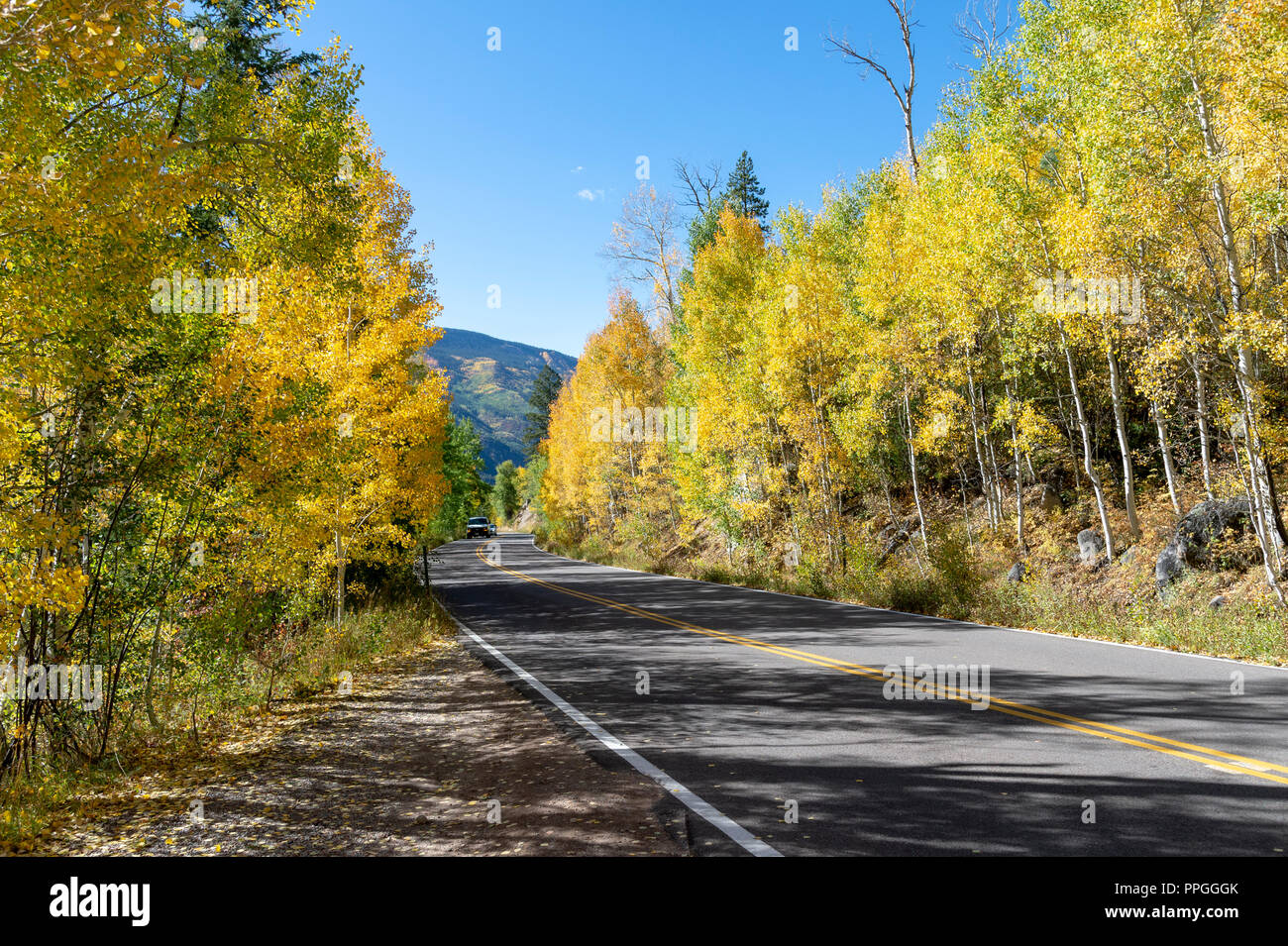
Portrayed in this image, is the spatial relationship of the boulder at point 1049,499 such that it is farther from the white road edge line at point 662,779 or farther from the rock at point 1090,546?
the white road edge line at point 662,779

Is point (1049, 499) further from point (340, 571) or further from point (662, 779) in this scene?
point (340, 571)

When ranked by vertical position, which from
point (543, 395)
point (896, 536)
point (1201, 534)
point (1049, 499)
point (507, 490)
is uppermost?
point (543, 395)

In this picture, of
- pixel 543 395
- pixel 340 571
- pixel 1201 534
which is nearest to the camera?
pixel 1201 534

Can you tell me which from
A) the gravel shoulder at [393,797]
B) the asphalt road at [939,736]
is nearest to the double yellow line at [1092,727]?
the asphalt road at [939,736]

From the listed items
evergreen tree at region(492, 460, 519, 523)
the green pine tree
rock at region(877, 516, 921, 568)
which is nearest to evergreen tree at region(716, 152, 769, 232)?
the green pine tree

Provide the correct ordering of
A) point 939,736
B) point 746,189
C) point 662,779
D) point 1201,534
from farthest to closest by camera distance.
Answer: point 746,189
point 1201,534
point 939,736
point 662,779

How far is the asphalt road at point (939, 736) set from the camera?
443cm

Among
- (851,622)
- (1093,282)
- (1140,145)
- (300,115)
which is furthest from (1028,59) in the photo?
(300,115)

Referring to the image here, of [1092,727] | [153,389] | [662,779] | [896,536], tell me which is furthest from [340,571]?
[896,536]

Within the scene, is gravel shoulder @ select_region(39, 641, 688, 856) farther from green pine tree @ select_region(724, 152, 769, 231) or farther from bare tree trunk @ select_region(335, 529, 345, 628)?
green pine tree @ select_region(724, 152, 769, 231)

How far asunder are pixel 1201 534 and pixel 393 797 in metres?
14.7

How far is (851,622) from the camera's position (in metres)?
14.2

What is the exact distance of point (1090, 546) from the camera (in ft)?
55.1
